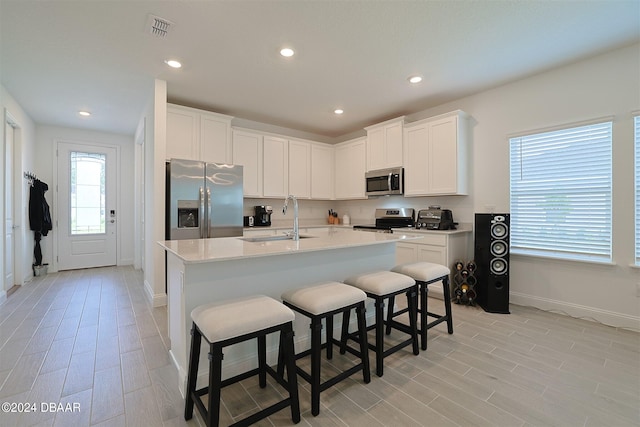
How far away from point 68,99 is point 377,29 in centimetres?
436

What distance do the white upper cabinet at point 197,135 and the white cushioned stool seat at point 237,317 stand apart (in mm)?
2985

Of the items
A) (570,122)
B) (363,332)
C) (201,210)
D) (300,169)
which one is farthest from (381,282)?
(300,169)

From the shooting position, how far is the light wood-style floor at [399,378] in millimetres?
1594

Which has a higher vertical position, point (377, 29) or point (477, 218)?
point (377, 29)

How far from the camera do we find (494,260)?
128 inches

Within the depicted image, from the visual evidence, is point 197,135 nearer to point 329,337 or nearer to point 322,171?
point 322,171

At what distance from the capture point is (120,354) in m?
2.29

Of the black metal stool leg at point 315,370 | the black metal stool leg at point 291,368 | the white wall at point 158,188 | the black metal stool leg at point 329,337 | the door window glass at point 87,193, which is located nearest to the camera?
the black metal stool leg at point 291,368

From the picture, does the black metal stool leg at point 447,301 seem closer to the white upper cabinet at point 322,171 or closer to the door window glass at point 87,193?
the white upper cabinet at point 322,171

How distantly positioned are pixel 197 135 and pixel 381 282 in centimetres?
334

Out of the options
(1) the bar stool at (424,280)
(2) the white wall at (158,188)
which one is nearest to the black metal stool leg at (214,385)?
(1) the bar stool at (424,280)

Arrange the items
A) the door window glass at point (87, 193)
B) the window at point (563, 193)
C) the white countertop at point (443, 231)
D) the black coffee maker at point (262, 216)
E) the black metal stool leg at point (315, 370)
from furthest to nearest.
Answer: the door window glass at point (87, 193) < the black coffee maker at point (262, 216) < the white countertop at point (443, 231) < the window at point (563, 193) < the black metal stool leg at point (315, 370)

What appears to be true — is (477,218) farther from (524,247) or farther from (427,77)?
(427,77)

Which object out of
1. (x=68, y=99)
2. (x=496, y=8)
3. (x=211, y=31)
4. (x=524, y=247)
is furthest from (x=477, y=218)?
(x=68, y=99)
